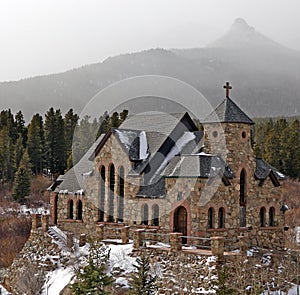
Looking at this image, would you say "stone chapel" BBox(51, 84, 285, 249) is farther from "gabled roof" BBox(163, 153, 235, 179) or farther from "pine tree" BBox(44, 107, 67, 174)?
"pine tree" BBox(44, 107, 67, 174)

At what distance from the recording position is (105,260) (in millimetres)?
27516

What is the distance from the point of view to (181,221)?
31.4 metres

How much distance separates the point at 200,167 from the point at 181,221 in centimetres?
333

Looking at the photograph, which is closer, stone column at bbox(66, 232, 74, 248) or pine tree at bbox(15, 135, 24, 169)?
stone column at bbox(66, 232, 74, 248)

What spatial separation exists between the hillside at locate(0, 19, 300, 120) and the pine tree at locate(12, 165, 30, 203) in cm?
1943

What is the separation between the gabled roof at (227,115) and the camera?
3281 centimetres

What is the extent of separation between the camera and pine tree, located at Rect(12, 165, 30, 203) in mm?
62156

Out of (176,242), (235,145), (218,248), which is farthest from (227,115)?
(218,248)

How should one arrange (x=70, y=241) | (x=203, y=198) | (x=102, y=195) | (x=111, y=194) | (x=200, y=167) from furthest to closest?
(x=102, y=195)
(x=111, y=194)
(x=70, y=241)
(x=200, y=167)
(x=203, y=198)

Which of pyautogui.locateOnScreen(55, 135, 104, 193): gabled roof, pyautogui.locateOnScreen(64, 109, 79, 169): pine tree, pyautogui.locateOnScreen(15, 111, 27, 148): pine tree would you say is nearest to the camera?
pyautogui.locateOnScreen(55, 135, 104, 193): gabled roof

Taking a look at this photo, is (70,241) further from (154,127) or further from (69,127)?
(69,127)

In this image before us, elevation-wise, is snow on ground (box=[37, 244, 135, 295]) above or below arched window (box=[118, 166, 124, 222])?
below

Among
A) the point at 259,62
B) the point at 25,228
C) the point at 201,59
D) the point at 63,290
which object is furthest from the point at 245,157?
the point at 259,62

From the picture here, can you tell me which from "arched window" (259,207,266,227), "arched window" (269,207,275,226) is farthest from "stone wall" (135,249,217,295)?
"arched window" (269,207,275,226)
